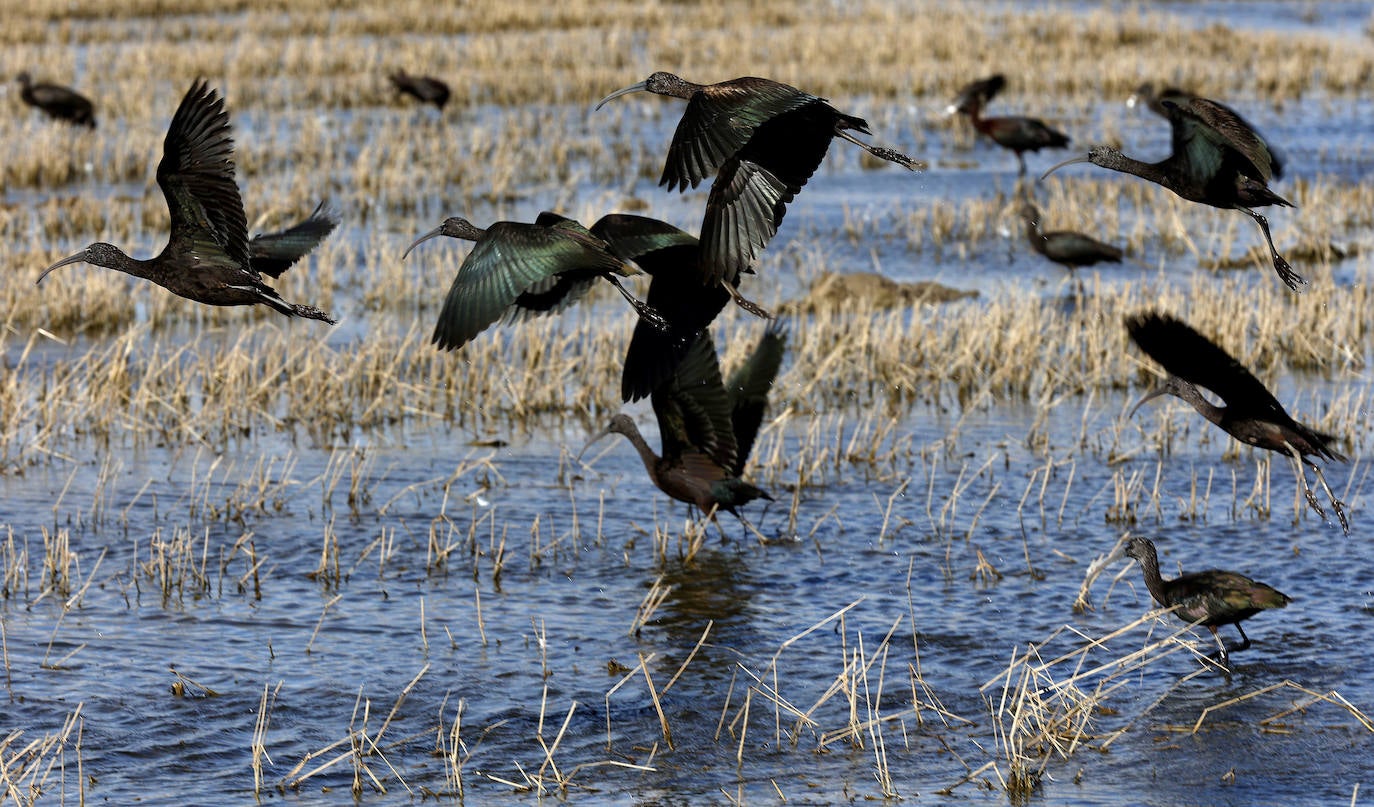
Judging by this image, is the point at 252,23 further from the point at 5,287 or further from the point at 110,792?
the point at 110,792

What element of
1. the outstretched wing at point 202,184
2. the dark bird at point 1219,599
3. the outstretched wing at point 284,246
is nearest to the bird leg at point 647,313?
the outstretched wing at point 202,184

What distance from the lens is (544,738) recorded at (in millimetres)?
6715

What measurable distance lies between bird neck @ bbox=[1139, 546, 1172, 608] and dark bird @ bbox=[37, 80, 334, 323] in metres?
3.91

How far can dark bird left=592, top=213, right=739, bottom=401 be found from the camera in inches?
280

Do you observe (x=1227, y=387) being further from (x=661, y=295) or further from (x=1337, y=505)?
(x=661, y=295)

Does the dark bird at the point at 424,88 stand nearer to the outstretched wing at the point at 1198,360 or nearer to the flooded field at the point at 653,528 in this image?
the flooded field at the point at 653,528

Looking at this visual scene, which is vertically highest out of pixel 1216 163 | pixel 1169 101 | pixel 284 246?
pixel 1169 101

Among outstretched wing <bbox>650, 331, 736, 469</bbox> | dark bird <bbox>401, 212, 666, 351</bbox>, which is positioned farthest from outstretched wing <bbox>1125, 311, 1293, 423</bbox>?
dark bird <bbox>401, 212, 666, 351</bbox>

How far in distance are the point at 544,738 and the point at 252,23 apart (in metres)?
30.5

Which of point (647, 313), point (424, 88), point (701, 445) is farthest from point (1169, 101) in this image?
point (424, 88)

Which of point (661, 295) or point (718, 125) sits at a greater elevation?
point (718, 125)

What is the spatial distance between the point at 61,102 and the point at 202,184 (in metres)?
16.5

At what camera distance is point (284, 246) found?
311 inches

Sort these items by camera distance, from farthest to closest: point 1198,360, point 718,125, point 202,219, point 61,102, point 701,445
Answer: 1. point 61,102
2. point 701,445
3. point 1198,360
4. point 202,219
5. point 718,125
